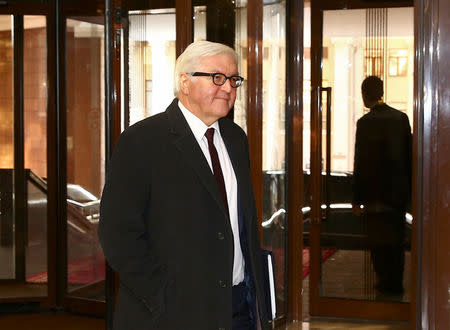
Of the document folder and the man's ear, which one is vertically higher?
the man's ear

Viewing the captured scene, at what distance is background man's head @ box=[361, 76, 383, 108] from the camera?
4.86m

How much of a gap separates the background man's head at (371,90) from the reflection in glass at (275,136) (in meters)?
0.58

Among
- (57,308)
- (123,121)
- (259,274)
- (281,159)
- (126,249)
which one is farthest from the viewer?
(57,308)

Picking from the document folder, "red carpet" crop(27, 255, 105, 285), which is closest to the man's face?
the document folder

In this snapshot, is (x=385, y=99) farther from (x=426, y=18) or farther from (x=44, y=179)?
(x=44, y=179)

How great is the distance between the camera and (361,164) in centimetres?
498

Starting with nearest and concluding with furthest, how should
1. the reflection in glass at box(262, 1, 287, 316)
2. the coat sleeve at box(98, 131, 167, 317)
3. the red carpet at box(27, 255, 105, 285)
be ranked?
1. the coat sleeve at box(98, 131, 167, 317)
2. the reflection in glass at box(262, 1, 287, 316)
3. the red carpet at box(27, 255, 105, 285)

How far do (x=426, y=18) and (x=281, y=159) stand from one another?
156cm

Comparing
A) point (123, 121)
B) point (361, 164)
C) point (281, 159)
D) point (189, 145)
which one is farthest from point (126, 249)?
point (361, 164)

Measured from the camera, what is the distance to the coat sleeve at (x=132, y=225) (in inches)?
76.3

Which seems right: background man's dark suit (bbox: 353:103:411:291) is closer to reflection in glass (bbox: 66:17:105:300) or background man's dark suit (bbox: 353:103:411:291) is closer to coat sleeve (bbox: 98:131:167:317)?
reflection in glass (bbox: 66:17:105:300)

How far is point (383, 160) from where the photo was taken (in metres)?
A: 4.91

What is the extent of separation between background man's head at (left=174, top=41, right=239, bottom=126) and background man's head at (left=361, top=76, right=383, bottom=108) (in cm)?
295

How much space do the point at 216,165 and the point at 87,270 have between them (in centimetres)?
319
